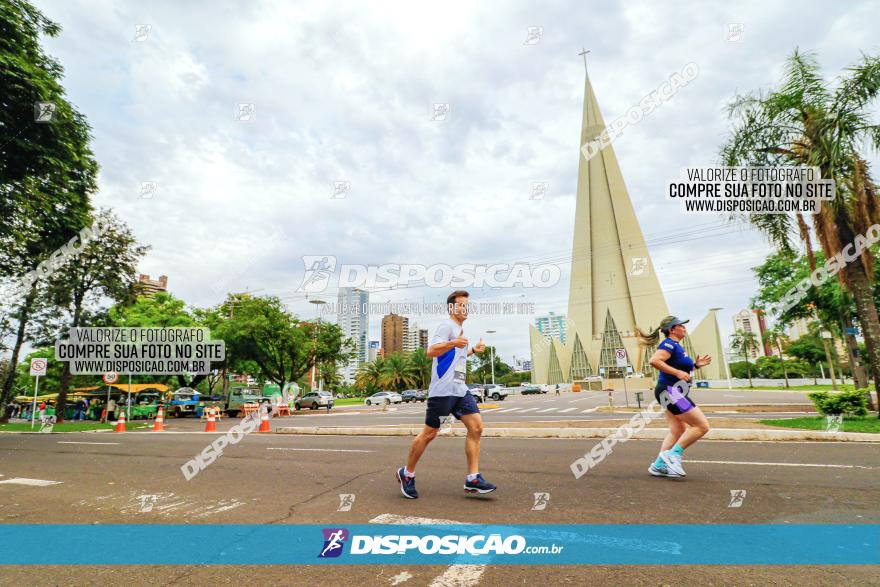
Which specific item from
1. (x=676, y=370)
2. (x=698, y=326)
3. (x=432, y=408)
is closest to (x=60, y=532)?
(x=432, y=408)

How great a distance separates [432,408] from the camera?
14.5ft

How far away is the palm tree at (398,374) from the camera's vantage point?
6462cm

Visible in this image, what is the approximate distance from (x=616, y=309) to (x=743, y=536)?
91.5 meters

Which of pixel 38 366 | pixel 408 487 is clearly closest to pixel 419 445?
pixel 408 487

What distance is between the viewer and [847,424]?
1002 centimetres

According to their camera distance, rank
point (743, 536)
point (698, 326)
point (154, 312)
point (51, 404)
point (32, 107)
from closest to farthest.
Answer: point (743, 536)
point (32, 107)
point (154, 312)
point (51, 404)
point (698, 326)

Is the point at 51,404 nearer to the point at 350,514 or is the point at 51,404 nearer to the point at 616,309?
the point at 350,514

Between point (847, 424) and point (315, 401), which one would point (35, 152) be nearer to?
point (847, 424)

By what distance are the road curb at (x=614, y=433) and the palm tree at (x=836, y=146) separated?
412 cm

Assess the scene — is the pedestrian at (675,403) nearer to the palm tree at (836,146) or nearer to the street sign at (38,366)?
the palm tree at (836,146)

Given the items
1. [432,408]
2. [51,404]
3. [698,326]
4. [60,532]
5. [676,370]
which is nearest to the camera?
[60,532]

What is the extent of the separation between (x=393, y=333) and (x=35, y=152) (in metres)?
97.7

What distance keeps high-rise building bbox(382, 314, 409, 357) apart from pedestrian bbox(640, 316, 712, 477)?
330 feet

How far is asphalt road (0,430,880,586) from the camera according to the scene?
262 cm
